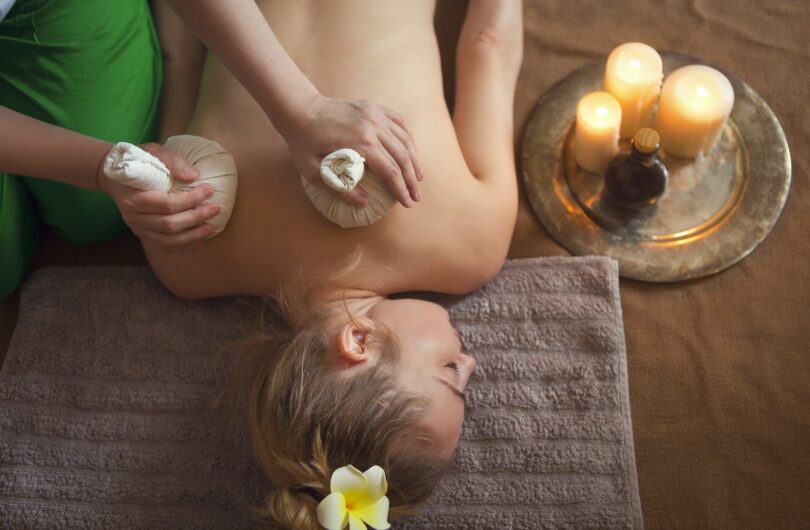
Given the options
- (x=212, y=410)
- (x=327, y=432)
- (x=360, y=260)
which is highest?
(x=360, y=260)

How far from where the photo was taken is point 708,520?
1004mm

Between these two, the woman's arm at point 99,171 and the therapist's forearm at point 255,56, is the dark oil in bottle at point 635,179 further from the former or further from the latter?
the woman's arm at point 99,171

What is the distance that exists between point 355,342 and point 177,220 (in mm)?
276

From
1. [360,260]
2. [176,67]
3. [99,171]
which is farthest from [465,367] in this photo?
[176,67]

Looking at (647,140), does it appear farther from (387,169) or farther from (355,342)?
(355,342)

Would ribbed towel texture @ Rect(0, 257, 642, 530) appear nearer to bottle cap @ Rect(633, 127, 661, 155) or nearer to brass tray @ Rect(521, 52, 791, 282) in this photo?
brass tray @ Rect(521, 52, 791, 282)

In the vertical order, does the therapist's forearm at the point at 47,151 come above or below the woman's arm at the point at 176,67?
below

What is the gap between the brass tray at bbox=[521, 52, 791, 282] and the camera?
1.11 meters

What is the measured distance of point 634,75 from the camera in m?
1.05

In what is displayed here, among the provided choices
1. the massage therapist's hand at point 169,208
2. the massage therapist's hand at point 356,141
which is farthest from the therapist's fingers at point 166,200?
the massage therapist's hand at point 356,141

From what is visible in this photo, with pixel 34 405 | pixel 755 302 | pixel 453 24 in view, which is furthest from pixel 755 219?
pixel 34 405

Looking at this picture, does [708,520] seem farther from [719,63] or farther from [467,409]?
[719,63]

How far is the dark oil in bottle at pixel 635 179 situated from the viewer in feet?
3.41

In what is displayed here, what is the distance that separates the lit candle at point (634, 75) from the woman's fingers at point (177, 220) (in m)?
0.62
